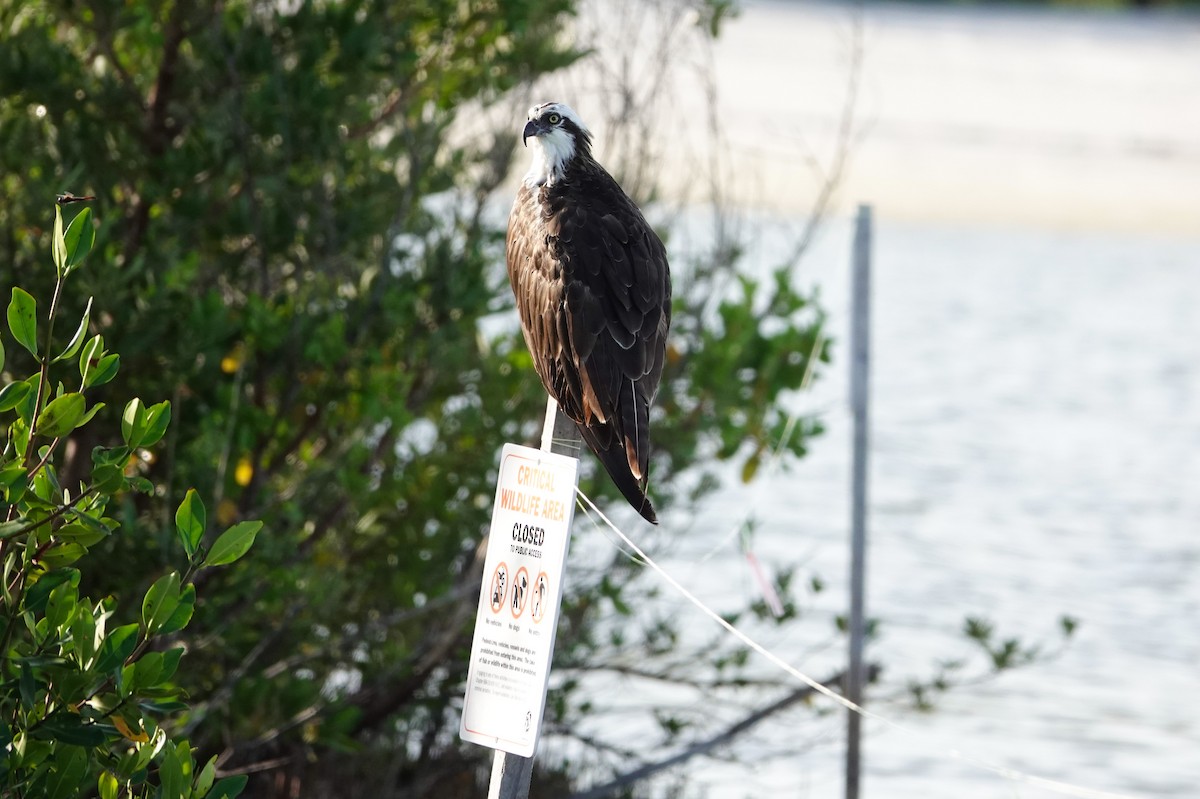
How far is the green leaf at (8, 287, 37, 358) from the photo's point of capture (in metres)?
1.87

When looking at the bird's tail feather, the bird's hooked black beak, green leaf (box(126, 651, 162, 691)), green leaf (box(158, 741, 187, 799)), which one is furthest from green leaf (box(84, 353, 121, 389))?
the bird's hooked black beak

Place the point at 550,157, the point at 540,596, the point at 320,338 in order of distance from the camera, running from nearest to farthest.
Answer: the point at 540,596
the point at 550,157
the point at 320,338

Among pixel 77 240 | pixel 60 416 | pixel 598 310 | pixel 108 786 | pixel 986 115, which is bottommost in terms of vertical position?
pixel 108 786

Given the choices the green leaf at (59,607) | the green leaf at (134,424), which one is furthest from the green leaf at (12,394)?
the green leaf at (59,607)

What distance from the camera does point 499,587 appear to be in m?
2.48

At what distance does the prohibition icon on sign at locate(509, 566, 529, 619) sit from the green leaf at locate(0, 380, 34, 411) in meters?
0.85

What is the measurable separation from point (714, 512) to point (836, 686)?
372 centimetres

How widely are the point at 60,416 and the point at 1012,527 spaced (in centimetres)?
863

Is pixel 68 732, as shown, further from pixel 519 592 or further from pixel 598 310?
pixel 598 310

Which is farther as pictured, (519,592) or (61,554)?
(519,592)

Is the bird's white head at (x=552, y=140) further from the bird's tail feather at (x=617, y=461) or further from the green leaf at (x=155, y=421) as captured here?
the green leaf at (x=155, y=421)

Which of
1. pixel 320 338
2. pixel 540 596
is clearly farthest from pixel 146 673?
pixel 320 338

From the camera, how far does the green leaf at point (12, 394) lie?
1876 millimetres

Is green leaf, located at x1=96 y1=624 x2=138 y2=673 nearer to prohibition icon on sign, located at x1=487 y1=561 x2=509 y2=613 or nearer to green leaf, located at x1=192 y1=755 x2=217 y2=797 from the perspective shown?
green leaf, located at x1=192 y1=755 x2=217 y2=797
